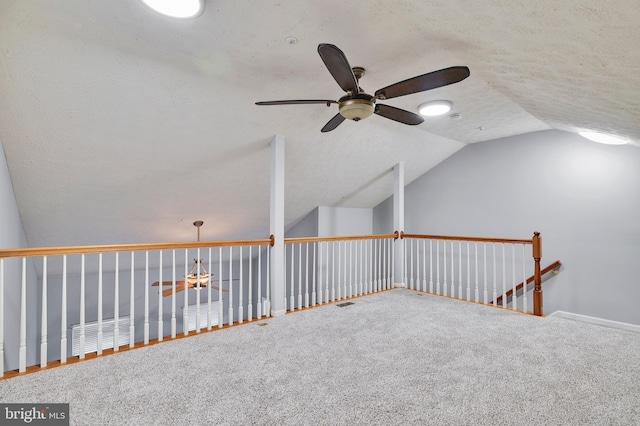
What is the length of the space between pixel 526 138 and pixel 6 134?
669 cm

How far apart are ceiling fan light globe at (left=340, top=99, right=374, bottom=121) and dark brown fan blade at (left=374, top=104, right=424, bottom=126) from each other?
225 millimetres

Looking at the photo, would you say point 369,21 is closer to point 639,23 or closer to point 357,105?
point 357,105

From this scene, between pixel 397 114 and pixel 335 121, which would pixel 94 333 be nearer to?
pixel 335 121

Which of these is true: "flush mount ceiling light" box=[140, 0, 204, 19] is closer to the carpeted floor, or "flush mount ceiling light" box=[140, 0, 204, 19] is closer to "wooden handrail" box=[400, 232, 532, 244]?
the carpeted floor

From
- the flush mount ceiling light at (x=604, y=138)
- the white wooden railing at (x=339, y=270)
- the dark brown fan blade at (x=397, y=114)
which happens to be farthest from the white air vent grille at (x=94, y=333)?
the flush mount ceiling light at (x=604, y=138)

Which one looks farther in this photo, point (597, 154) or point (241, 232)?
point (241, 232)

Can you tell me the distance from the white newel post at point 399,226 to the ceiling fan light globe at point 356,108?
3.23m

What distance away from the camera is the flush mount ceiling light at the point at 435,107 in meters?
3.52

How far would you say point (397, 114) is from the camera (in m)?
2.69

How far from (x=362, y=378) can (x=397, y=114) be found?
7.09ft

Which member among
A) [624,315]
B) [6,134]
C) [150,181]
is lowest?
[624,315]

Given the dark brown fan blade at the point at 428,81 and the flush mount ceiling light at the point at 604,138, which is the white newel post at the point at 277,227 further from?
the flush mount ceiling light at the point at 604,138

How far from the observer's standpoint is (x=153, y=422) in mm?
1680

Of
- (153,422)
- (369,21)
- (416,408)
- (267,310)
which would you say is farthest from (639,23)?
(267,310)
